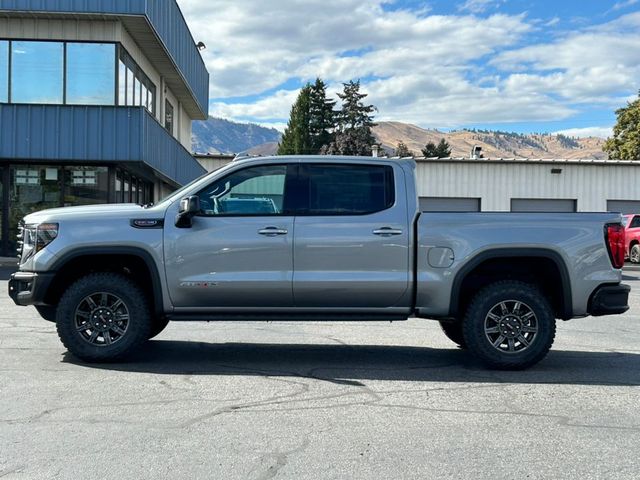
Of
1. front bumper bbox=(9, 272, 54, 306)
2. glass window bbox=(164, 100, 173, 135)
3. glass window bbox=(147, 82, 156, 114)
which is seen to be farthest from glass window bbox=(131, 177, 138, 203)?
front bumper bbox=(9, 272, 54, 306)

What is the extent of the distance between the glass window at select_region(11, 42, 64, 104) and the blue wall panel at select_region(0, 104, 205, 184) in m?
0.64

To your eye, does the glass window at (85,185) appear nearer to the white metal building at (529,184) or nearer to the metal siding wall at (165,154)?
the metal siding wall at (165,154)

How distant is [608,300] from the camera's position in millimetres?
6848

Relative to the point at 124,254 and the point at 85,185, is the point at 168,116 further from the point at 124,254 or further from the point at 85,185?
the point at 124,254

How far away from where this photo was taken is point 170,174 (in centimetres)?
2466

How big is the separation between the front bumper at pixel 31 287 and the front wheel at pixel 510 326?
4.04m

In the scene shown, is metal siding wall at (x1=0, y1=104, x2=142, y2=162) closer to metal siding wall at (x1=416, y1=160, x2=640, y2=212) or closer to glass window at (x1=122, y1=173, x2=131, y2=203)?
glass window at (x1=122, y1=173, x2=131, y2=203)

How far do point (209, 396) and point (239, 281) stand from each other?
1.33 metres

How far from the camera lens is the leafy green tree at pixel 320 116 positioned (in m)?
88.4

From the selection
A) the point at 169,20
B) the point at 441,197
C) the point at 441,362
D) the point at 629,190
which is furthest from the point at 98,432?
the point at 629,190

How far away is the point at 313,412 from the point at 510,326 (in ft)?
8.18

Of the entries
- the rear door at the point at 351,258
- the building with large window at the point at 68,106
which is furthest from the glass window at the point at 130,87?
the rear door at the point at 351,258

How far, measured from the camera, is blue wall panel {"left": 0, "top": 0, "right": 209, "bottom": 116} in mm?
18984

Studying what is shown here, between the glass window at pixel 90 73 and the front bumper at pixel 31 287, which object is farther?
the glass window at pixel 90 73
